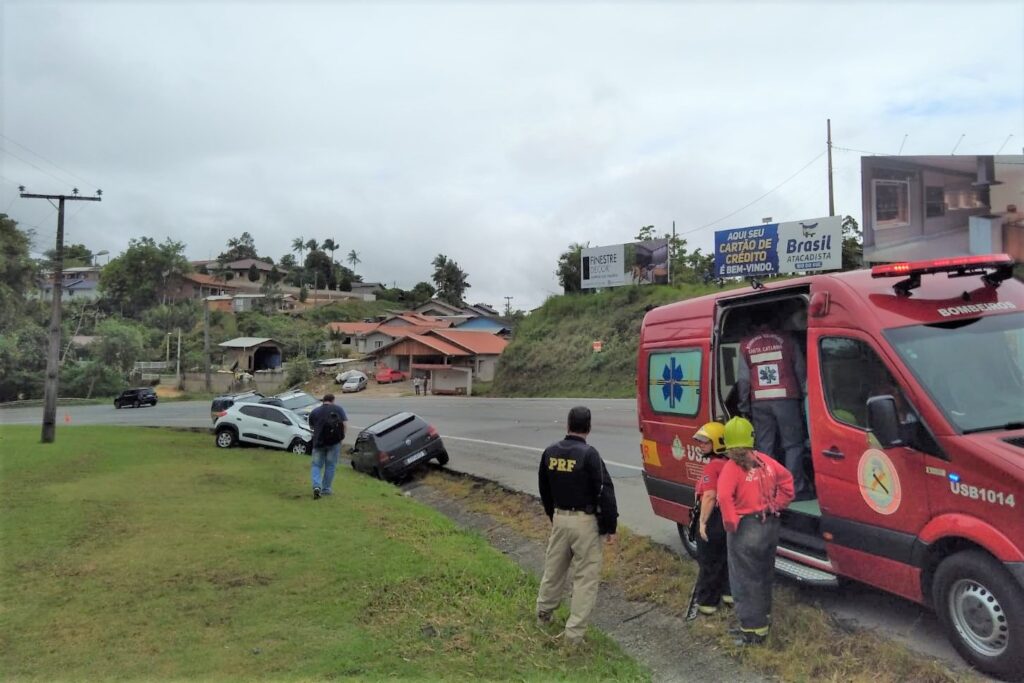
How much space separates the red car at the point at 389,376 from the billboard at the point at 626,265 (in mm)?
23254

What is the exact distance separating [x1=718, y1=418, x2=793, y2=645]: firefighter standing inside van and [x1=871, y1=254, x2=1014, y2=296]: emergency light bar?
5.01ft

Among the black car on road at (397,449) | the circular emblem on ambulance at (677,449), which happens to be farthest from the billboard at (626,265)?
the circular emblem on ambulance at (677,449)

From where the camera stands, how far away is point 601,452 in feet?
49.8

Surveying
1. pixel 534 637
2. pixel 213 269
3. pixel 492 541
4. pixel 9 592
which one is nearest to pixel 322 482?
pixel 492 541

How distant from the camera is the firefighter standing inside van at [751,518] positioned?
4.71 m

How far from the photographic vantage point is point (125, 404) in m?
50.1

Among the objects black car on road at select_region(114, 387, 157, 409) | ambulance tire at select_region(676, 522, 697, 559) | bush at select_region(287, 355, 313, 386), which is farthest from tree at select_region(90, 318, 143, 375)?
ambulance tire at select_region(676, 522, 697, 559)

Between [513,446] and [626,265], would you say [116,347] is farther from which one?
[513,446]

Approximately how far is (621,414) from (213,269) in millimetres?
119172

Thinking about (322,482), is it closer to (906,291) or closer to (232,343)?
(906,291)

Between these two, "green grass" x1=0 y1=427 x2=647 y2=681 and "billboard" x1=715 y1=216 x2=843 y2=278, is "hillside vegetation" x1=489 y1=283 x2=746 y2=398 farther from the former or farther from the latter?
"green grass" x1=0 y1=427 x2=647 y2=681

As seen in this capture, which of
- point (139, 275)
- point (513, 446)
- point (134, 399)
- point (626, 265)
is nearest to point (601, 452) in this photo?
point (513, 446)

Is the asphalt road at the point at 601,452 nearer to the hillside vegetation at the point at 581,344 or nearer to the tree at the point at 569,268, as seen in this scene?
the hillside vegetation at the point at 581,344

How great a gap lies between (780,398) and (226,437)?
62.6ft
